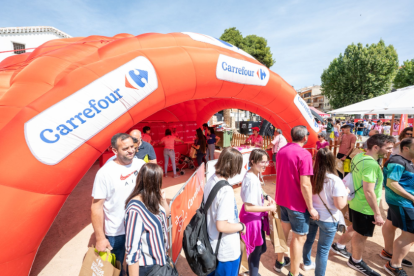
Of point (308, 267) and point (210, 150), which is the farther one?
point (210, 150)

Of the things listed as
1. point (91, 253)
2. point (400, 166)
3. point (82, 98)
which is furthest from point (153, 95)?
point (400, 166)

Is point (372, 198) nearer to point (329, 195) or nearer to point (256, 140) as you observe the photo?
Answer: point (329, 195)

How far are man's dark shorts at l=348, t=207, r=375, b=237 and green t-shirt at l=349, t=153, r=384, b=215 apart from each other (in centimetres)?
7

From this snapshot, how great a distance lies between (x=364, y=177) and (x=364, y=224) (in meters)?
0.68

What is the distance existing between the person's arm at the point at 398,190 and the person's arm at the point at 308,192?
1182 millimetres

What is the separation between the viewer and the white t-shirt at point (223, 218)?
1650 mm

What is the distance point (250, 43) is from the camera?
1031 inches

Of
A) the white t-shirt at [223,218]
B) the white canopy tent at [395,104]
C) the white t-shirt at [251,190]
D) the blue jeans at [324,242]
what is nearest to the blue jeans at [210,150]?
the white canopy tent at [395,104]

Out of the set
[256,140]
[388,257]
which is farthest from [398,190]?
[256,140]

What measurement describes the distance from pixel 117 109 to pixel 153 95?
678 mm

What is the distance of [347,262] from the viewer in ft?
9.55

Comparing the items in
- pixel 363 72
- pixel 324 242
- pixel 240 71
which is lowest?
pixel 324 242

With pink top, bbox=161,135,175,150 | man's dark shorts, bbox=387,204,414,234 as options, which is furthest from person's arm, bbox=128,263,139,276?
pink top, bbox=161,135,175,150

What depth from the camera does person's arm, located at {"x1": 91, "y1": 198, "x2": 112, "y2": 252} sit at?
73.7 inches
